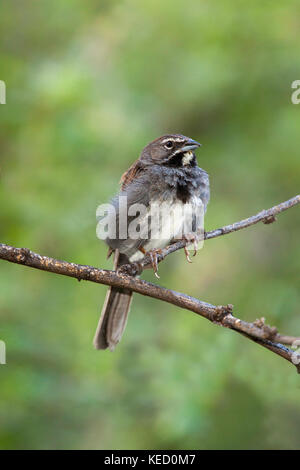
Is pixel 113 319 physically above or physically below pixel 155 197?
below

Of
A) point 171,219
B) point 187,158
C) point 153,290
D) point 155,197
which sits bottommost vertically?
point 153,290

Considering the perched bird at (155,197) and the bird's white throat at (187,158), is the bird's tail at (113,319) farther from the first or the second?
the bird's white throat at (187,158)

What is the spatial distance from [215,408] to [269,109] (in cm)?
337

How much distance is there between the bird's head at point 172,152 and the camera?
4496 millimetres

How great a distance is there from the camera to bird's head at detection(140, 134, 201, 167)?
14.8ft

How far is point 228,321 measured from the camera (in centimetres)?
261

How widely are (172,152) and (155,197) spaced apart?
1.58 ft

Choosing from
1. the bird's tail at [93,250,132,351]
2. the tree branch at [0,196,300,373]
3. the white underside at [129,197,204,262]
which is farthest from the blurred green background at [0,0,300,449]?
the tree branch at [0,196,300,373]

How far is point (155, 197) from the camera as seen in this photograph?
420cm

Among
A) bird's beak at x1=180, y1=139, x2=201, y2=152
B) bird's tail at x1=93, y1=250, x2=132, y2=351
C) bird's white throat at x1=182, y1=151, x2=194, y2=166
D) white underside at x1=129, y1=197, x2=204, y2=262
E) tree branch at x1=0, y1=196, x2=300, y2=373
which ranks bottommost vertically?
tree branch at x1=0, y1=196, x2=300, y2=373

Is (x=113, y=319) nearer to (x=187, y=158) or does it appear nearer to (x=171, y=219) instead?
(x=171, y=219)

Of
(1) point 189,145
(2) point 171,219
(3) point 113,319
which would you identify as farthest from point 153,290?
(1) point 189,145

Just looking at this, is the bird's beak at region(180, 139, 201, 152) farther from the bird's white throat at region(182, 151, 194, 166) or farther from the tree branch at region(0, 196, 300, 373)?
the tree branch at region(0, 196, 300, 373)
